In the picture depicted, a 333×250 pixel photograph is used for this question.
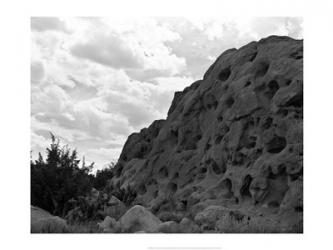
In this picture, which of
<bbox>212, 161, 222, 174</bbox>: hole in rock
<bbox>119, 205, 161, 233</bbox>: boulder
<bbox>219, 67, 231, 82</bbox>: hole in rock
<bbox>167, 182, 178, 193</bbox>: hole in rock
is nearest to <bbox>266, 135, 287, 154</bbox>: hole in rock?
<bbox>212, 161, 222, 174</bbox>: hole in rock

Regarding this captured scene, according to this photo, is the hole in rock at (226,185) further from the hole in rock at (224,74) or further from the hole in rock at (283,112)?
the hole in rock at (224,74)

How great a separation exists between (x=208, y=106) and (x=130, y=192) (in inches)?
218

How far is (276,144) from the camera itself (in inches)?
608

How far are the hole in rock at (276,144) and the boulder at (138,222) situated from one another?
4753 millimetres

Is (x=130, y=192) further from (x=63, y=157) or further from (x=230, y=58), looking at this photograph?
(x=230, y=58)

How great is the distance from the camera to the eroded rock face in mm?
14617

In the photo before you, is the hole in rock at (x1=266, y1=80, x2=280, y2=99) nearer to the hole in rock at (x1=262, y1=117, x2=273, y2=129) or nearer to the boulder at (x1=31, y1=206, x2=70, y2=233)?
the hole in rock at (x1=262, y1=117, x2=273, y2=129)

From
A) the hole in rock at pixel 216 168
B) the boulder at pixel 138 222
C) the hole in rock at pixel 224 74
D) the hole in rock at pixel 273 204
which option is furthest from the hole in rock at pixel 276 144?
the hole in rock at pixel 224 74

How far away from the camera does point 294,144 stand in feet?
46.5

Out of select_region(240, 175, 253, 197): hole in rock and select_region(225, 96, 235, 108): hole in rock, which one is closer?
select_region(240, 175, 253, 197): hole in rock

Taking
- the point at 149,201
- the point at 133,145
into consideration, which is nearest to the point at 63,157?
the point at 149,201

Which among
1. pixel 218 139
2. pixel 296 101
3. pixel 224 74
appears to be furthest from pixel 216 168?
pixel 224 74

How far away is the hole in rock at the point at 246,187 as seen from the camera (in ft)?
51.5
